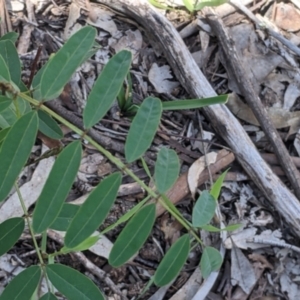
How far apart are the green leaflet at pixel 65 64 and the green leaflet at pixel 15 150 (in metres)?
0.07

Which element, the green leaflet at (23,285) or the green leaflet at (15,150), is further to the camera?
the green leaflet at (23,285)

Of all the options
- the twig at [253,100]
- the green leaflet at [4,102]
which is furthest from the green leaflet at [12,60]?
the twig at [253,100]

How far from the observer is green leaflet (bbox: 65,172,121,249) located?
1.02 meters

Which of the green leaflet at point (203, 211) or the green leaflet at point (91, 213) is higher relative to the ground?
the green leaflet at point (91, 213)

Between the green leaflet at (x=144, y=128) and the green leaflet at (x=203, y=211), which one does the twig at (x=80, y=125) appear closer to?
the green leaflet at (x=203, y=211)

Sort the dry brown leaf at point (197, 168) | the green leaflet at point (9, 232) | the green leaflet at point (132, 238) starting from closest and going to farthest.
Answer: the green leaflet at point (132, 238) → the green leaflet at point (9, 232) → the dry brown leaf at point (197, 168)

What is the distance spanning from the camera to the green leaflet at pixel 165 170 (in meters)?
1.15

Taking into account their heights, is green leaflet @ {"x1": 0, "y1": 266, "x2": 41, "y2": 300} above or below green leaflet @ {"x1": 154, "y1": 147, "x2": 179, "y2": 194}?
below

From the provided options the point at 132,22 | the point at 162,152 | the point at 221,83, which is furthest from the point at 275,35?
the point at 162,152

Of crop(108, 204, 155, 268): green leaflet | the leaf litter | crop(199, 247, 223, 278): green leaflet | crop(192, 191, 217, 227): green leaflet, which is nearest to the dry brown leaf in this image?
the leaf litter

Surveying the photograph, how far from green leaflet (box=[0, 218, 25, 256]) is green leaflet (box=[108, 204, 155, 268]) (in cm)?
26

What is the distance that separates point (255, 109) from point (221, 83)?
178 millimetres

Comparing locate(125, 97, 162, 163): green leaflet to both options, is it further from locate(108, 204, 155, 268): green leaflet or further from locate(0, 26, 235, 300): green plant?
locate(108, 204, 155, 268): green leaflet

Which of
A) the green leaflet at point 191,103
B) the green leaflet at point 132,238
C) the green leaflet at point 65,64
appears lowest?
the green leaflet at point 132,238
